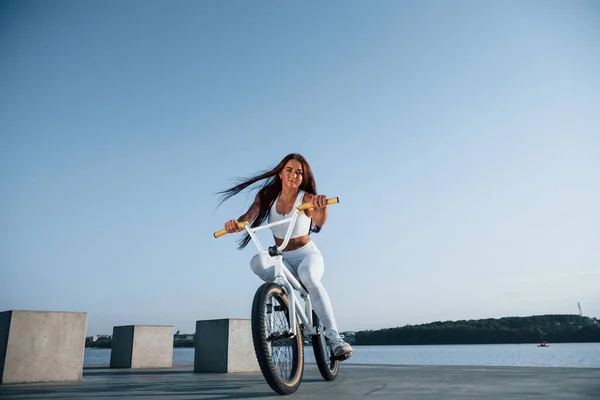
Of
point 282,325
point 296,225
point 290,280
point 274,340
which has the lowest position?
point 274,340

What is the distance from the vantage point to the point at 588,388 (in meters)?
5.18

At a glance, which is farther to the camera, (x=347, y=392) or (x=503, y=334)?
(x=503, y=334)

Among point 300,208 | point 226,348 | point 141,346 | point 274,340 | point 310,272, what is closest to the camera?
point 274,340

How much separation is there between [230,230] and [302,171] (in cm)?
133

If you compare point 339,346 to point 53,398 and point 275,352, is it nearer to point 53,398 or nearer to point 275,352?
point 275,352

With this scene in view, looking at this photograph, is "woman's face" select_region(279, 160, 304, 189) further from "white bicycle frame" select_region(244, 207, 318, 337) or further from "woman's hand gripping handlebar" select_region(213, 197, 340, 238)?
"woman's hand gripping handlebar" select_region(213, 197, 340, 238)

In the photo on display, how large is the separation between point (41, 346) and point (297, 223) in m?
4.80

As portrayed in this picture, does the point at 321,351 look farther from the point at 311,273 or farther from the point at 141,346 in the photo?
the point at 141,346

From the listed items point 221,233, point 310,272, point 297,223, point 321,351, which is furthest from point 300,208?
point 321,351

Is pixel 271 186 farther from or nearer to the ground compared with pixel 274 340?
farther from the ground

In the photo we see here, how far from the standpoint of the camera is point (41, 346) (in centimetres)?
714

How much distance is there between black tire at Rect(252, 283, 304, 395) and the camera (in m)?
4.43

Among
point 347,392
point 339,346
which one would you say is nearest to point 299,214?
point 339,346

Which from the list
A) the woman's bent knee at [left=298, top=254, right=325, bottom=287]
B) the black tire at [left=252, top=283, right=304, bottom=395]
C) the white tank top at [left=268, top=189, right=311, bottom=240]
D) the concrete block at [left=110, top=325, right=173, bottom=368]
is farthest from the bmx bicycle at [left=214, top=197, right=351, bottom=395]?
the concrete block at [left=110, top=325, right=173, bottom=368]
